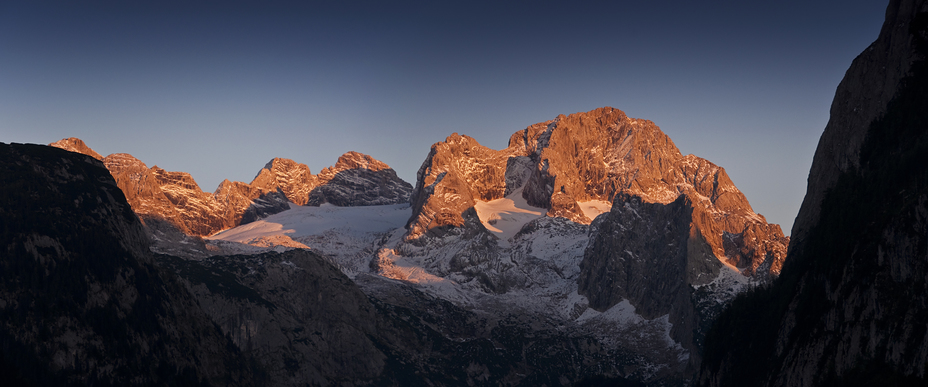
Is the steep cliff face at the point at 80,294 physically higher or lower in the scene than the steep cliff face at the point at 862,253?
lower

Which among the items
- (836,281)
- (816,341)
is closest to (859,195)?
(836,281)

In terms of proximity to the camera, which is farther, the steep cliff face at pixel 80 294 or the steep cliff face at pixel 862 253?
the steep cliff face at pixel 80 294

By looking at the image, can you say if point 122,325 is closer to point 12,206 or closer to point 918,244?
point 12,206

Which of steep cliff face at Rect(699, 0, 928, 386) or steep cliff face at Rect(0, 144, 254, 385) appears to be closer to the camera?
steep cliff face at Rect(699, 0, 928, 386)

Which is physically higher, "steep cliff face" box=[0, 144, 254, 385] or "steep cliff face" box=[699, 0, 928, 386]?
"steep cliff face" box=[699, 0, 928, 386]

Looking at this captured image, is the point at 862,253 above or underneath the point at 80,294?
above
